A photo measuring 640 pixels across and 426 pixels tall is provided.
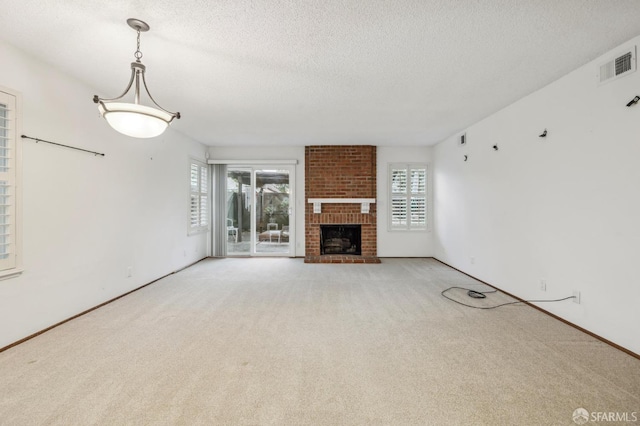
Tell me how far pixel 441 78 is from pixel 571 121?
1284 millimetres

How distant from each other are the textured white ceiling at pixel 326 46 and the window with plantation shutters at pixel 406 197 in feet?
8.70

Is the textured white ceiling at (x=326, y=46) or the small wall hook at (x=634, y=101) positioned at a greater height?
the textured white ceiling at (x=326, y=46)

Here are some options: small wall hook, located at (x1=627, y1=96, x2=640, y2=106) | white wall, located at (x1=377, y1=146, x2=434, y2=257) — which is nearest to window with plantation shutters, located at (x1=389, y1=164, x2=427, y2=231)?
white wall, located at (x1=377, y1=146, x2=434, y2=257)

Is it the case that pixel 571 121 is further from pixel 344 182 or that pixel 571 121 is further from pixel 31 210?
pixel 31 210

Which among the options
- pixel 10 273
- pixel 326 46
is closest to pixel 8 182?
pixel 10 273

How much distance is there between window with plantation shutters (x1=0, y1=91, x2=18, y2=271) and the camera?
231 centimetres

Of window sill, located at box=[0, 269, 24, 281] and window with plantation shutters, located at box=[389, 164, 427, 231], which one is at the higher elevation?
window with plantation shutters, located at box=[389, 164, 427, 231]

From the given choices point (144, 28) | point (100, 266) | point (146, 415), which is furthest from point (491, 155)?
point (100, 266)

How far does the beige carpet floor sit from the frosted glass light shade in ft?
5.42

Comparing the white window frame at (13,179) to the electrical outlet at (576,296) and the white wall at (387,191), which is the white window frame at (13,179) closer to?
the electrical outlet at (576,296)

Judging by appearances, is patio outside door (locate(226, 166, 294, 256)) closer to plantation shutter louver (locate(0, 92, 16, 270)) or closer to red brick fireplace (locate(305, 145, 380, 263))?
red brick fireplace (locate(305, 145, 380, 263))

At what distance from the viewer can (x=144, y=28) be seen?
81.1 inches

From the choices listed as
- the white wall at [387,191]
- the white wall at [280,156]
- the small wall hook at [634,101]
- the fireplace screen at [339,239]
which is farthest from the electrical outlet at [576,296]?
the white wall at [280,156]

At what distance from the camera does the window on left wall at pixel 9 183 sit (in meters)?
2.30
